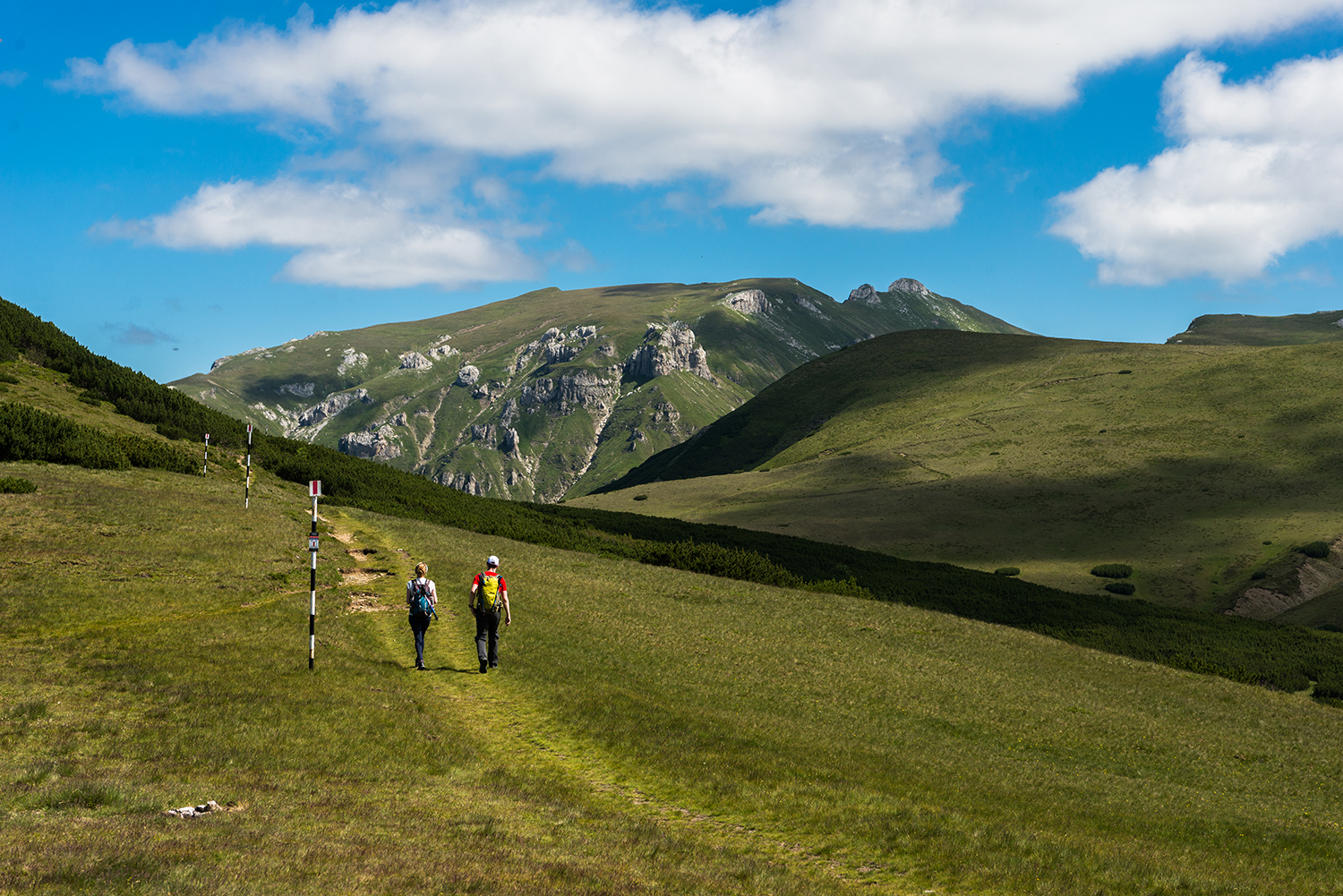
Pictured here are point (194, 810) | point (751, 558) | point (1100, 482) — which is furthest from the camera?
point (1100, 482)

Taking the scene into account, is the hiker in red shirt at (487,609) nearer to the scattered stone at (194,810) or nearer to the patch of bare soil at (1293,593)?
the scattered stone at (194,810)

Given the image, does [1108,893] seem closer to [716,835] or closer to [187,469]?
[716,835]

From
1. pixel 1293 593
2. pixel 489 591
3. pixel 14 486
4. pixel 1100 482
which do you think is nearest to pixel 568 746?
pixel 489 591

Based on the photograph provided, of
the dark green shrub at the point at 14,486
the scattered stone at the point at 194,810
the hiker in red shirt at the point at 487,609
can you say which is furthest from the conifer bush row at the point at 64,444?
the scattered stone at the point at 194,810

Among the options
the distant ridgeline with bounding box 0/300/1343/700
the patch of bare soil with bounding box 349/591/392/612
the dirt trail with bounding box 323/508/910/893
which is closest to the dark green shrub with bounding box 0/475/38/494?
the distant ridgeline with bounding box 0/300/1343/700

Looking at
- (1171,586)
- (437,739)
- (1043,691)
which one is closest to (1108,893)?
(437,739)

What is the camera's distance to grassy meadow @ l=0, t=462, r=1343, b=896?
1081cm

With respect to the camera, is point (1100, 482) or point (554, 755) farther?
point (1100, 482)

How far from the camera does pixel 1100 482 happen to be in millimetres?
117875

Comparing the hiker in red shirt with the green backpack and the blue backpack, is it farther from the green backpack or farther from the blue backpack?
the blue backpack

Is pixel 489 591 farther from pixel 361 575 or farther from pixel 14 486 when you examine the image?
pixel 14 486

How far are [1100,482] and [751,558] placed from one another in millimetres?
84957

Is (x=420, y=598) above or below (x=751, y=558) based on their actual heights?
above

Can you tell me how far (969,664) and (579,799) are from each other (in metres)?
22.1
